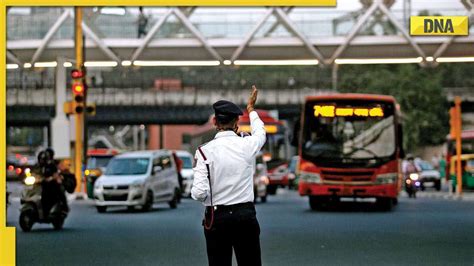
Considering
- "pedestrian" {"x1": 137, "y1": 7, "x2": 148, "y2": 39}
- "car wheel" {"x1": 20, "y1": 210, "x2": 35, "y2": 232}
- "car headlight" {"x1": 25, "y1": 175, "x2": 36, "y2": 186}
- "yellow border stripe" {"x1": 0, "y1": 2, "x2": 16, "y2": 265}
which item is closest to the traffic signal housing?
"pedestrian" {"x1": 137, "y1": 7, "x2": 148, "y2": 39}

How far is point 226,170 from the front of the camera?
8.23 m

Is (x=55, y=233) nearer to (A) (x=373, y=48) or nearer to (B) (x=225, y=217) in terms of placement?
(A) (x=373, y=48)

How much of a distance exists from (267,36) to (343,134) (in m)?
3.93

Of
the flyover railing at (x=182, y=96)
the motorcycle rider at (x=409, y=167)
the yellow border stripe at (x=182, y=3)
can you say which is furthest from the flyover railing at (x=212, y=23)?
the flyover railing at (x=182, y=96)

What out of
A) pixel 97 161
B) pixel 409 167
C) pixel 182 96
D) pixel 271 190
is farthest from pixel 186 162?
pixel 182 96

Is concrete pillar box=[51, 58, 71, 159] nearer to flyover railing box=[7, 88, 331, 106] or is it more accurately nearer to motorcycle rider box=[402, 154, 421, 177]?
motorcycle rider box=[402, 154, 421, 177]

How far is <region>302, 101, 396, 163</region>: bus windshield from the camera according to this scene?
30406mm

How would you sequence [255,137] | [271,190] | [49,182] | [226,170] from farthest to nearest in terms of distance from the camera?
[271,190] → [49,182] → [255,137] → [226,170]

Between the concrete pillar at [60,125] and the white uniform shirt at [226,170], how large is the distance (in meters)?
26.9

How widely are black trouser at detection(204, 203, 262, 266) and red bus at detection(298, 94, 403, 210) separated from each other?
21.9 metres

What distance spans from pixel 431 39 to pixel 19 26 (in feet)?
38.6

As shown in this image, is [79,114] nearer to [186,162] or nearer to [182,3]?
[186,162]

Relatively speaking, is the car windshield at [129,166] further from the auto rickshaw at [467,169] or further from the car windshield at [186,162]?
the auto rickshaw at [467,169]

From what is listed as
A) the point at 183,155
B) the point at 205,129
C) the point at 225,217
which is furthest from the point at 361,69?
the point at 225,217
